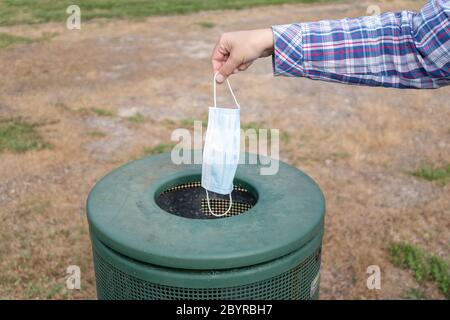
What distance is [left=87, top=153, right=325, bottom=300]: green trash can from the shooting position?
170 centimetres

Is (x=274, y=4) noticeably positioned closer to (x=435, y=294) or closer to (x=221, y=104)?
(x=221, y=104)

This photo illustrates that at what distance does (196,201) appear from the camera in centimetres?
238

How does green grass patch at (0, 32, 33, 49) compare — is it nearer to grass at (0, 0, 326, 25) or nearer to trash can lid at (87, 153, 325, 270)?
grass at (0, 0, 326, 25)

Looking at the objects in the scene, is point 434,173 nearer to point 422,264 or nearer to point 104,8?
point 422,264

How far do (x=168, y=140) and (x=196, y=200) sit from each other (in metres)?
2.57

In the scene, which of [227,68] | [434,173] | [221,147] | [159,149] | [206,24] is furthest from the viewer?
[206,24]

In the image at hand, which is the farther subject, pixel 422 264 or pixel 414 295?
pixel 422 264

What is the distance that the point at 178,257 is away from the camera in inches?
65.9

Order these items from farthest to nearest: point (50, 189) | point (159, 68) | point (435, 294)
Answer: point (159, 68)
point (50, 189)
point (435, 294)

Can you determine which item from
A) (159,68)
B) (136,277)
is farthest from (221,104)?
(136,277)

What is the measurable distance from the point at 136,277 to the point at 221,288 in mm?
262

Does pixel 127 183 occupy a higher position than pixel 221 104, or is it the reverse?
pixel 127 183

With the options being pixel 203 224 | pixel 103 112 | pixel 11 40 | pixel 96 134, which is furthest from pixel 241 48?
pixel 11 40

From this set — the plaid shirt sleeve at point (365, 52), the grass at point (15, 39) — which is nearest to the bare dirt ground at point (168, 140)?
the grass at point (15, 39)
